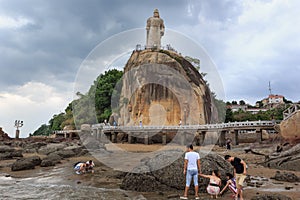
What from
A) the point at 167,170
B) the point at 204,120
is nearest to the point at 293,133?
the point at 167,170

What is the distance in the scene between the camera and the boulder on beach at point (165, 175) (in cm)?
699

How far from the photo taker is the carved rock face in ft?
124

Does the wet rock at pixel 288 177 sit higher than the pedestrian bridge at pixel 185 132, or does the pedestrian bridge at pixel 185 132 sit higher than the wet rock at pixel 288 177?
the pedestrian bridge at pixel 185 132

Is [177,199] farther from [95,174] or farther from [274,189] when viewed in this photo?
[95,174]

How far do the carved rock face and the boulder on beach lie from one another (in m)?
29.2

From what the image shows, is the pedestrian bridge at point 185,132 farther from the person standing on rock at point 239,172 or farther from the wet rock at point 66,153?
the person standing on rock at point 239,172

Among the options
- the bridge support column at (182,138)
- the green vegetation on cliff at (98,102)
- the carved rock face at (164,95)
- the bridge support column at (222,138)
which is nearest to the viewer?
the bridge support column at (222,138)

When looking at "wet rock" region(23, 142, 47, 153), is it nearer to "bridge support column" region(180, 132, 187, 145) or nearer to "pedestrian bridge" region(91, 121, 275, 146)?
"pedestrian bridge" region(91, 121, 275, 146)

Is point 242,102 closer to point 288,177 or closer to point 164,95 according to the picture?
point 164,95

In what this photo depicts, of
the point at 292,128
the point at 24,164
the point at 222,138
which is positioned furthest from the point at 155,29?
the point at 24,164

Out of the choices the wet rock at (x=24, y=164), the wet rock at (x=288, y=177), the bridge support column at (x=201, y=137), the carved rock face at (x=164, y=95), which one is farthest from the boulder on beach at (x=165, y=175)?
the carved rock face at (x=164, y=95)

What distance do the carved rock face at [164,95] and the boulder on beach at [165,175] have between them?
29226 mm

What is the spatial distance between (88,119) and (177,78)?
666 inches

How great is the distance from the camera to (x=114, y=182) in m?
8.27
